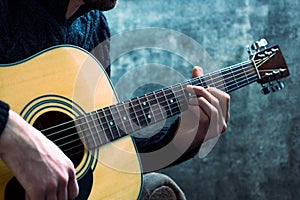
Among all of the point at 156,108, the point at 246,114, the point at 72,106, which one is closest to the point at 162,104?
the point at 156,108

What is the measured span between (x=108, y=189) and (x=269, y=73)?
55cm

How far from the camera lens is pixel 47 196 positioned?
2.84ft

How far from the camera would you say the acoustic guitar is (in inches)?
38.9

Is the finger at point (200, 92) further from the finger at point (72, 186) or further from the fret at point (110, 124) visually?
the finger at point (72, 186)

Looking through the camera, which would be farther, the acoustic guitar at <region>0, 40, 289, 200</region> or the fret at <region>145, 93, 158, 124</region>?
the fret at <region>145, 93, 158, 124</region>

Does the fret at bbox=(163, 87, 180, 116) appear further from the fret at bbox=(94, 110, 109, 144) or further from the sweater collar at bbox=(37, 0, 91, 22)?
the sweater collar at bbox=(37, 0, 91, 22)

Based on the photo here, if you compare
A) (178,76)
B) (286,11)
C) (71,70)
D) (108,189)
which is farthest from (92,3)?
(286,11)

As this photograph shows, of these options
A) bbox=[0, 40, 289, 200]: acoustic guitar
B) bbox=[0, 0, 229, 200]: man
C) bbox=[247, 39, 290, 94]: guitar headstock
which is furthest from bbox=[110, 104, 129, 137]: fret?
bbox=[247, 39, 290, 94]: guitar headstock

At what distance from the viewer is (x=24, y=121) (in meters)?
0.89

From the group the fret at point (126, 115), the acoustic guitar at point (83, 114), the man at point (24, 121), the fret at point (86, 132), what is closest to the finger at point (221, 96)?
the man at point (24, 121)

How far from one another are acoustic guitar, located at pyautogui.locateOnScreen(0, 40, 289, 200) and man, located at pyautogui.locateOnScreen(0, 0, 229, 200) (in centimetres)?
7

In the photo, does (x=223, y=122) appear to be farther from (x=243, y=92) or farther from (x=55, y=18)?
(x=243, y=92)

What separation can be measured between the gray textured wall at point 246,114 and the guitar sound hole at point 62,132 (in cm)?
121

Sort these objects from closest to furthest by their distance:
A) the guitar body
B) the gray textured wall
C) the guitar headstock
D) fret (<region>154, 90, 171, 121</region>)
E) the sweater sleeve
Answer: the sweater sleeve < the guitar body < fret (<region>154, 90, 171, 121</region>) < the guitar headstock < the gray textured wall
